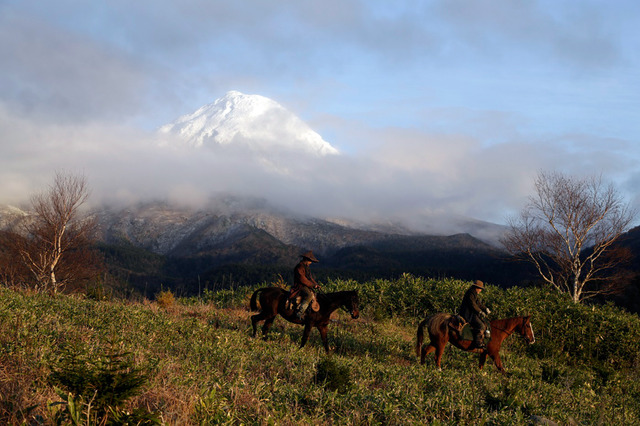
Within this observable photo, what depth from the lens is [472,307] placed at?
12570 millimetres

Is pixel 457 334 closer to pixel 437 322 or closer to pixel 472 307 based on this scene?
pixel 437 322

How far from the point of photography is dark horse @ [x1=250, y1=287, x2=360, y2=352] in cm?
1280

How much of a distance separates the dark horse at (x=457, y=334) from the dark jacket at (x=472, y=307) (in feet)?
0.91

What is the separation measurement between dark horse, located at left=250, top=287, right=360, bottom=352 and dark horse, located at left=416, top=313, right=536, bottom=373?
2244mm

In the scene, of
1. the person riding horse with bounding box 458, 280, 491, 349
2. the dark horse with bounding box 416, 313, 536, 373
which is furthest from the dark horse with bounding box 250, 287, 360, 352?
the person riding horse with bounding box 458, 280, 491, 349

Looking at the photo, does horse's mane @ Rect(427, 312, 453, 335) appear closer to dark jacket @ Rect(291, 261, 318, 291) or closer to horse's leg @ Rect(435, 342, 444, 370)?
horse's leg @ Rect(435, 342, 444, 370)

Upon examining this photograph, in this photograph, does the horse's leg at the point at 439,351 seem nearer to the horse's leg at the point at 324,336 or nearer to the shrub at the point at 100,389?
the horse's leg at the point at 324,336

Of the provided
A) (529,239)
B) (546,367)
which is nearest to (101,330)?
(546,367)

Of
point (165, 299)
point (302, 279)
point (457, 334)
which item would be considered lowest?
point (165, 299)

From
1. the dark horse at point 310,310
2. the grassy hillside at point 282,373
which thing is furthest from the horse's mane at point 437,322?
the dark horse at point 310,310

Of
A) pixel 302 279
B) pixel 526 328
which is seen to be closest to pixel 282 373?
pixel 302 279

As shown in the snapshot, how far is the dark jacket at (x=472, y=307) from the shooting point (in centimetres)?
1251

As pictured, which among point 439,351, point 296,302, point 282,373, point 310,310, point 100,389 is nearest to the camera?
point 100,389

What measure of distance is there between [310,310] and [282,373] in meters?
4.14
